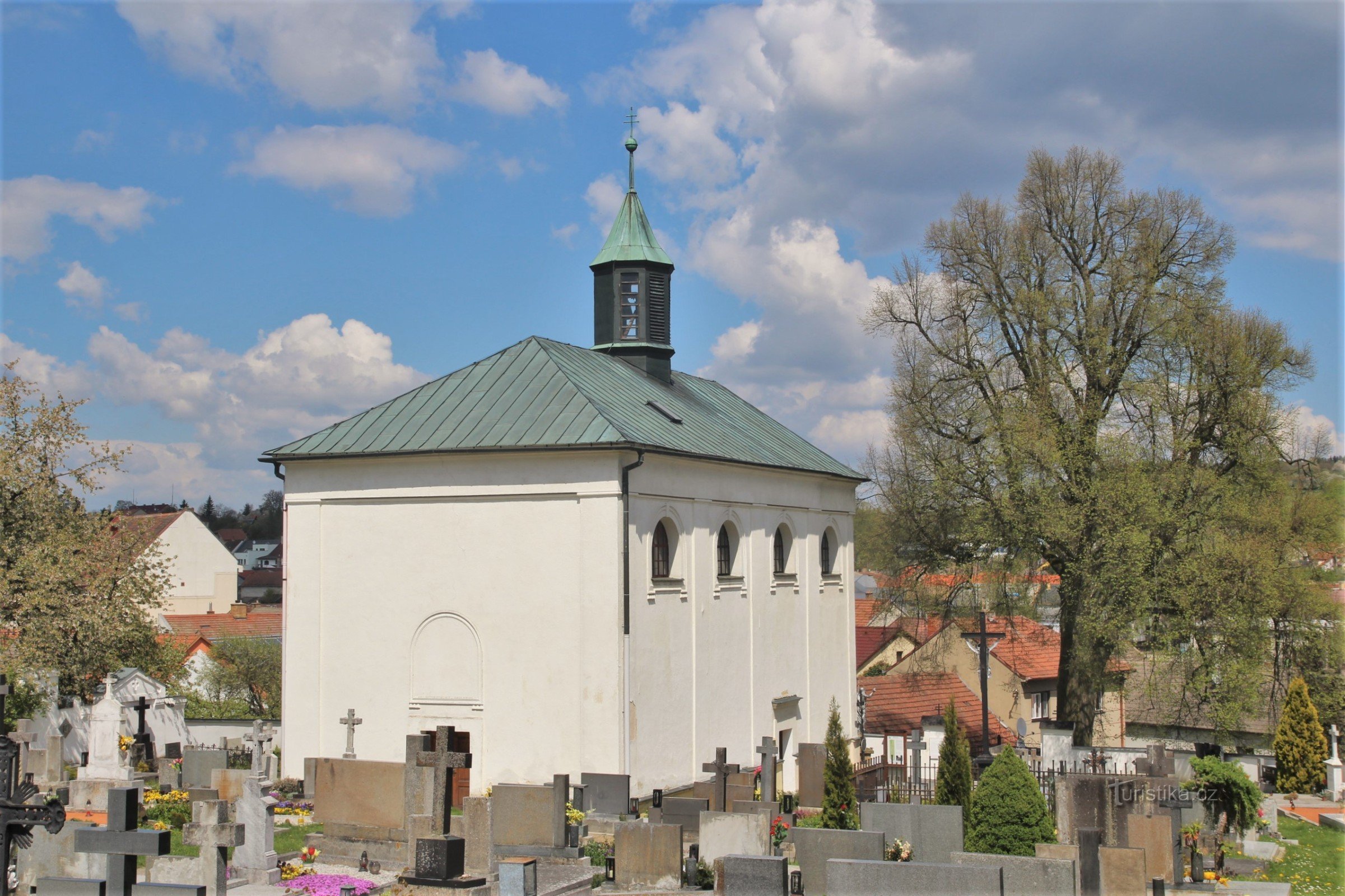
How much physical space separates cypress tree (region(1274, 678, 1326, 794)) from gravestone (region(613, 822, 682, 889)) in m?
19.4

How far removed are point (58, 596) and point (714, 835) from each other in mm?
15811

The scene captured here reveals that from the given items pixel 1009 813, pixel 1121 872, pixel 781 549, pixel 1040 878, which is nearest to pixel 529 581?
pixel 781 549

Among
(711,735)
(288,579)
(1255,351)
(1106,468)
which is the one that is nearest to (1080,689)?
(1106,468)

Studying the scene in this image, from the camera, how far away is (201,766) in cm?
2012

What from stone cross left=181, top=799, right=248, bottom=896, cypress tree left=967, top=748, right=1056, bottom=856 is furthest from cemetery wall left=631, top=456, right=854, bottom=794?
stone cross left=181, top=799, right=248, bottom=896

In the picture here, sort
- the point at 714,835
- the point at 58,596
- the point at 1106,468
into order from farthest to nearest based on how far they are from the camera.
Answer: the point at 1106,468 → the point at 58,596 → the point at 714,835

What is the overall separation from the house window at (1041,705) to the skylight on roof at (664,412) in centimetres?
1964

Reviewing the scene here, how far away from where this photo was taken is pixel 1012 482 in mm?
26781

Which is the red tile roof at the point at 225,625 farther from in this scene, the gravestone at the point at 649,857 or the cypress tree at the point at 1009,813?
the cypress tree at the point at 1009,813

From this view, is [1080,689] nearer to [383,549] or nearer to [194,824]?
[383,549]

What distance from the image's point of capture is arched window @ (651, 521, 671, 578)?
71.9ft

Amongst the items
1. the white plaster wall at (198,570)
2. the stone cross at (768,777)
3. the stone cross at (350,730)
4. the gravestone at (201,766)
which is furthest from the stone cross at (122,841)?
the white plaster wall at (198,570)

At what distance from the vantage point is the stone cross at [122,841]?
10414mm

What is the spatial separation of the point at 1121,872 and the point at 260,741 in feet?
45.6
